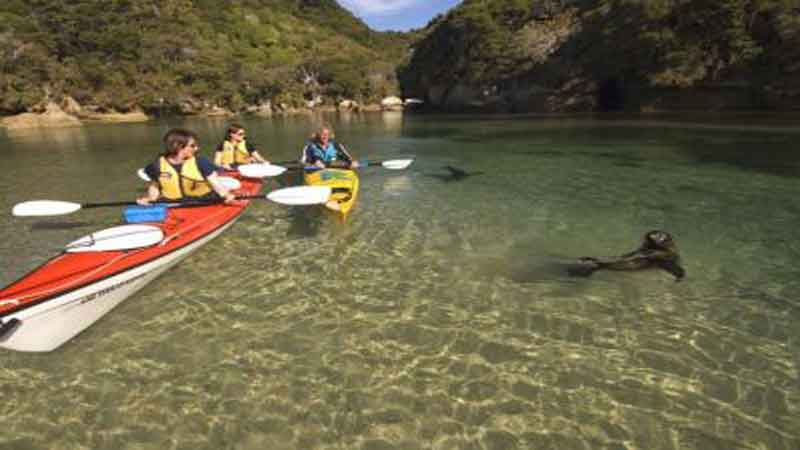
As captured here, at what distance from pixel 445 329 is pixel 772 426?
3.42m

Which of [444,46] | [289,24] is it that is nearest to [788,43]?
[444,46]

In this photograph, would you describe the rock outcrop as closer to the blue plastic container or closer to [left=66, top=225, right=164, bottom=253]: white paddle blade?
the blue plastic container

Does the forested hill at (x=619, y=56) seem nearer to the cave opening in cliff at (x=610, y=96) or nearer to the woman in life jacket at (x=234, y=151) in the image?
the cave opening in cliff at (x=610, y=96)

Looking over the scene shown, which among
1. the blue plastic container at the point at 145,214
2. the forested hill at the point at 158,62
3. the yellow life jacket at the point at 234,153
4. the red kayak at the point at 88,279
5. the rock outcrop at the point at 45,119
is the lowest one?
the red kayak at the point at 88,279

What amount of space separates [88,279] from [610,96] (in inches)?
2418

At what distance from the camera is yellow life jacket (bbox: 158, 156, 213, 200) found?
800 cm

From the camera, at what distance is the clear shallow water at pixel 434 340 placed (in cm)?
428

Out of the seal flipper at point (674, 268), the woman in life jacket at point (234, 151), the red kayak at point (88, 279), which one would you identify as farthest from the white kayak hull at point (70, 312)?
the seal flipper at point (674, 268)

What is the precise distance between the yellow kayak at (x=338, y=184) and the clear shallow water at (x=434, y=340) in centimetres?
50

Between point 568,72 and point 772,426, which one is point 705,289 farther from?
point 568,72

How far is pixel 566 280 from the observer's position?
7.21 m

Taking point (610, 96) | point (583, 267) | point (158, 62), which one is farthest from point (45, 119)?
point (583, 267)

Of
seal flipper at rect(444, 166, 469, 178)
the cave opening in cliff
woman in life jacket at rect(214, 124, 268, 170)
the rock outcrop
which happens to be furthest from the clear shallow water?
the rock outcrop

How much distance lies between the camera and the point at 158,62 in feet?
299
